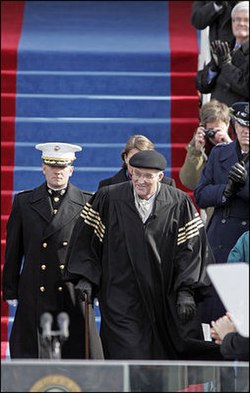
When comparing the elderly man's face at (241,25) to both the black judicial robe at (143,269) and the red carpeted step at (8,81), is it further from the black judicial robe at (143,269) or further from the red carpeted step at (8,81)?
the red carpeted step at (8,81)

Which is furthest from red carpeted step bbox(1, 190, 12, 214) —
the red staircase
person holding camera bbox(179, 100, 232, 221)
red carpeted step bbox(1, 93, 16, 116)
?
person holding camera bbox(179, 100, 232, 221)

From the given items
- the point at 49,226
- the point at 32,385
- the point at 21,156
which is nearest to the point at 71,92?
the point at 21,156

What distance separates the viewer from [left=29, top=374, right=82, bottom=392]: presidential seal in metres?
6.36

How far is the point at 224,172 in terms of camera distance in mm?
9438

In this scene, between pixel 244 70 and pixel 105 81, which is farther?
pixel 105 81

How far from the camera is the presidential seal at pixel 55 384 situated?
636cm

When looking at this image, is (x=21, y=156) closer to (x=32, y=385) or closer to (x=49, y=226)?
(x=49, y=226)

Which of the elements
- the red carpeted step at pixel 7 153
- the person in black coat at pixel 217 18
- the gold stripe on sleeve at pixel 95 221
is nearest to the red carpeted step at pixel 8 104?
the red carpeted step at pixel 7 153

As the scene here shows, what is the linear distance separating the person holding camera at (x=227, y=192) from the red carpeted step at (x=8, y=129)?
4665 millimetres

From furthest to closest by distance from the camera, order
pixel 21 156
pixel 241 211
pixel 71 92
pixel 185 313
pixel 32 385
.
Answer: pixel 71 92 → pixel 21 156 → pixel 241 211 → pixel 185 313 → pixel 32 385

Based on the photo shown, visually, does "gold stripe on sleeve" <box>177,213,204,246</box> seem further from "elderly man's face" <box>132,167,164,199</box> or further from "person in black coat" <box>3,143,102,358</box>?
"person in black coat" <box>3,143,102,358</box>

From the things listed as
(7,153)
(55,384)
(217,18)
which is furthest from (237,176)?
(7,153)

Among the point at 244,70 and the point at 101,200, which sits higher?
the point at 244,70

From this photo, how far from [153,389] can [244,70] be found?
519 centimetres
